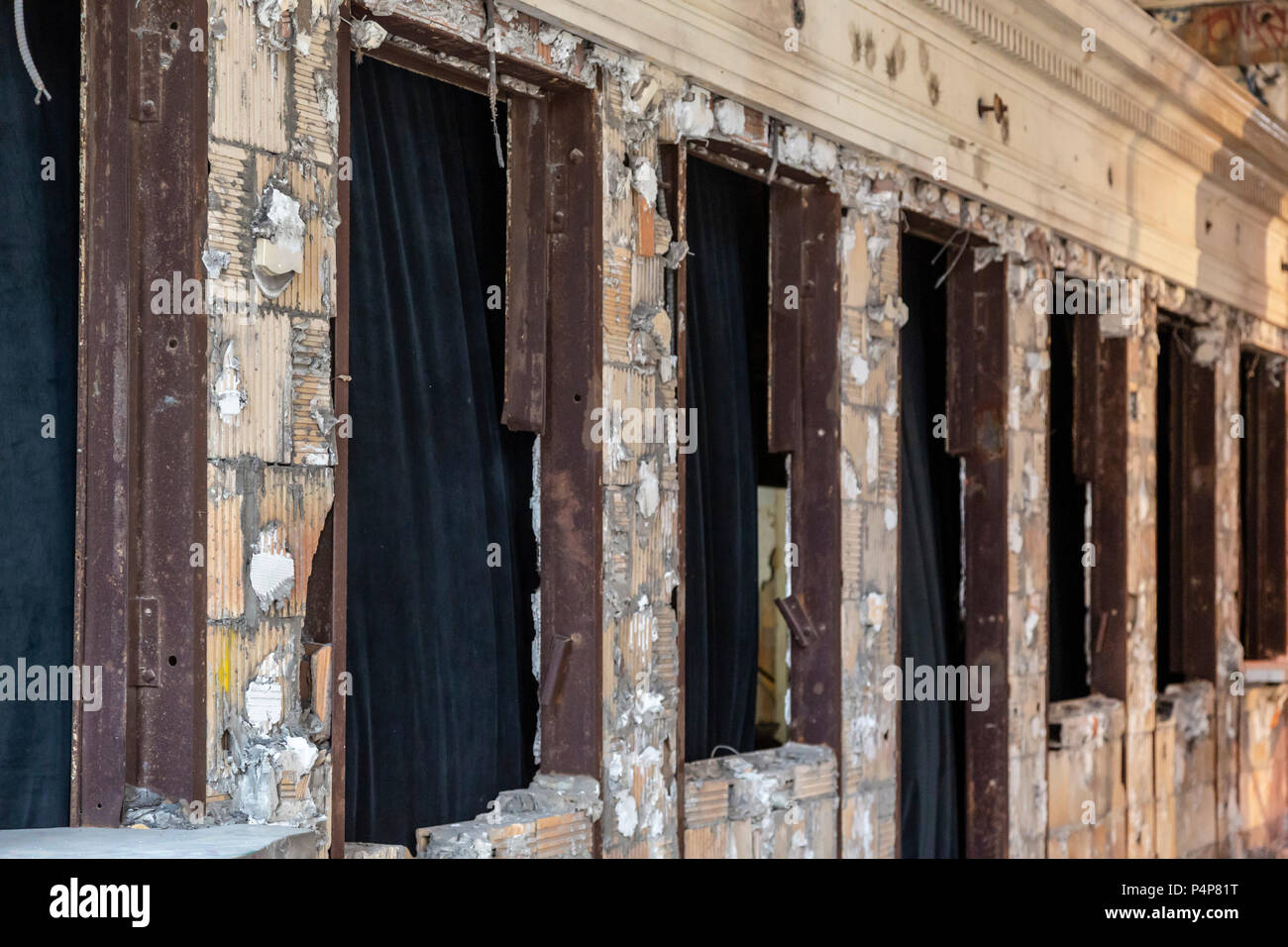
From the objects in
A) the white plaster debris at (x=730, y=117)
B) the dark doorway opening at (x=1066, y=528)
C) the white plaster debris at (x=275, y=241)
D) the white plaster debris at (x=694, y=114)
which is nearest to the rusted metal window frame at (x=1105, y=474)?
the dark doorway opening at (x=1066, y=528)

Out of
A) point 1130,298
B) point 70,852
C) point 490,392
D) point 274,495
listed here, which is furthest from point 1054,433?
point 70,852

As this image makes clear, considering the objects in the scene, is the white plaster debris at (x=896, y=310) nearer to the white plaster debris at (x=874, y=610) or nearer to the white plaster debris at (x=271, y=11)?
the white plaster debris at (x=874, y=610)

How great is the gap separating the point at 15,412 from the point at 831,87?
3360mm

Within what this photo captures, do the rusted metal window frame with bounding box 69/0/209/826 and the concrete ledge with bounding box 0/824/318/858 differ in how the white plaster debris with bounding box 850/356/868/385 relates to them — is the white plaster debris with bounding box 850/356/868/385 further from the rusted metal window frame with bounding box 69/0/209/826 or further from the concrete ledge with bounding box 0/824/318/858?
the concrete ledge with bounding box 0/824/318/858

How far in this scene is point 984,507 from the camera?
7.03 metres

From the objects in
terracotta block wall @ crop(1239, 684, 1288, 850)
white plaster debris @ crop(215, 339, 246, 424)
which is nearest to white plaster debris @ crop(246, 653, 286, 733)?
white plaster debris @ crop(215, 339, 246, 424)

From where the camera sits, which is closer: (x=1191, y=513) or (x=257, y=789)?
(x=257, y=789)

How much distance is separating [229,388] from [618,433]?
4.79ft

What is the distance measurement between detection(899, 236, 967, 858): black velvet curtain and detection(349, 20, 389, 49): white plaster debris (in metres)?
3.24

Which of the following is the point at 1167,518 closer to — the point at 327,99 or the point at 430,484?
the point at 430,484

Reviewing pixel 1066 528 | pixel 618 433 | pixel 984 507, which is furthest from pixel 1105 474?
pixel 618 433

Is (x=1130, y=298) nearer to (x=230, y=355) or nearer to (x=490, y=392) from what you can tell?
(x=490, y=392)

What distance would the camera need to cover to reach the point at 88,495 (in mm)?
3365

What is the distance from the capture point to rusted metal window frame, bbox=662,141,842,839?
5734mm
